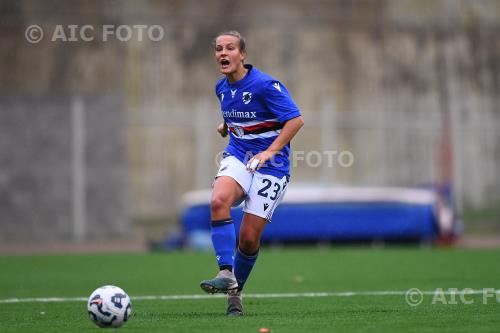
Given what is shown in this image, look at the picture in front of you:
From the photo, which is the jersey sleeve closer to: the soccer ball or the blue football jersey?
the blue football jersey

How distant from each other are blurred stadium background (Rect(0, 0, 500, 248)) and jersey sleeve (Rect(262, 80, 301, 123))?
46.1 feet

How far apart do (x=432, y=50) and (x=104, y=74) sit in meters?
7.97

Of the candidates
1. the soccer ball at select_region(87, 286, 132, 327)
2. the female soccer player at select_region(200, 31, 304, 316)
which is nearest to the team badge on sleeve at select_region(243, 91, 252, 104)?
the female soccer player at select_region(200, 31, 304, 316)

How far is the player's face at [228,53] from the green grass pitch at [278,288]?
178cm

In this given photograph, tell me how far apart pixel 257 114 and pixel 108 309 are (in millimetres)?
1910

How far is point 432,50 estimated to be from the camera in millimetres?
25062

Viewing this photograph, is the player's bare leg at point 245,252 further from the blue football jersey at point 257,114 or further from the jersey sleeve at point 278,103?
the jersey sleeve at point 278,103

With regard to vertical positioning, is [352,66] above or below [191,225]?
above

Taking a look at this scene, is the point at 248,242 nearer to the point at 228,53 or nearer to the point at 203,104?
the point at 228,53

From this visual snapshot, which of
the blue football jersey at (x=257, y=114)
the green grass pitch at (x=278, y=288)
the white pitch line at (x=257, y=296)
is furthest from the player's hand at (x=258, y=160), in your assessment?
the white pitch line at (x=257, y=296)

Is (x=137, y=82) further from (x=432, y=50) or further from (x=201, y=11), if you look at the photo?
(x=432, y=50)

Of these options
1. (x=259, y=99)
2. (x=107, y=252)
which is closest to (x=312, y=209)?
(x=107, y=252)

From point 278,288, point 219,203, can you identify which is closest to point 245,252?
point 219,203

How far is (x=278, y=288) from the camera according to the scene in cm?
1010
